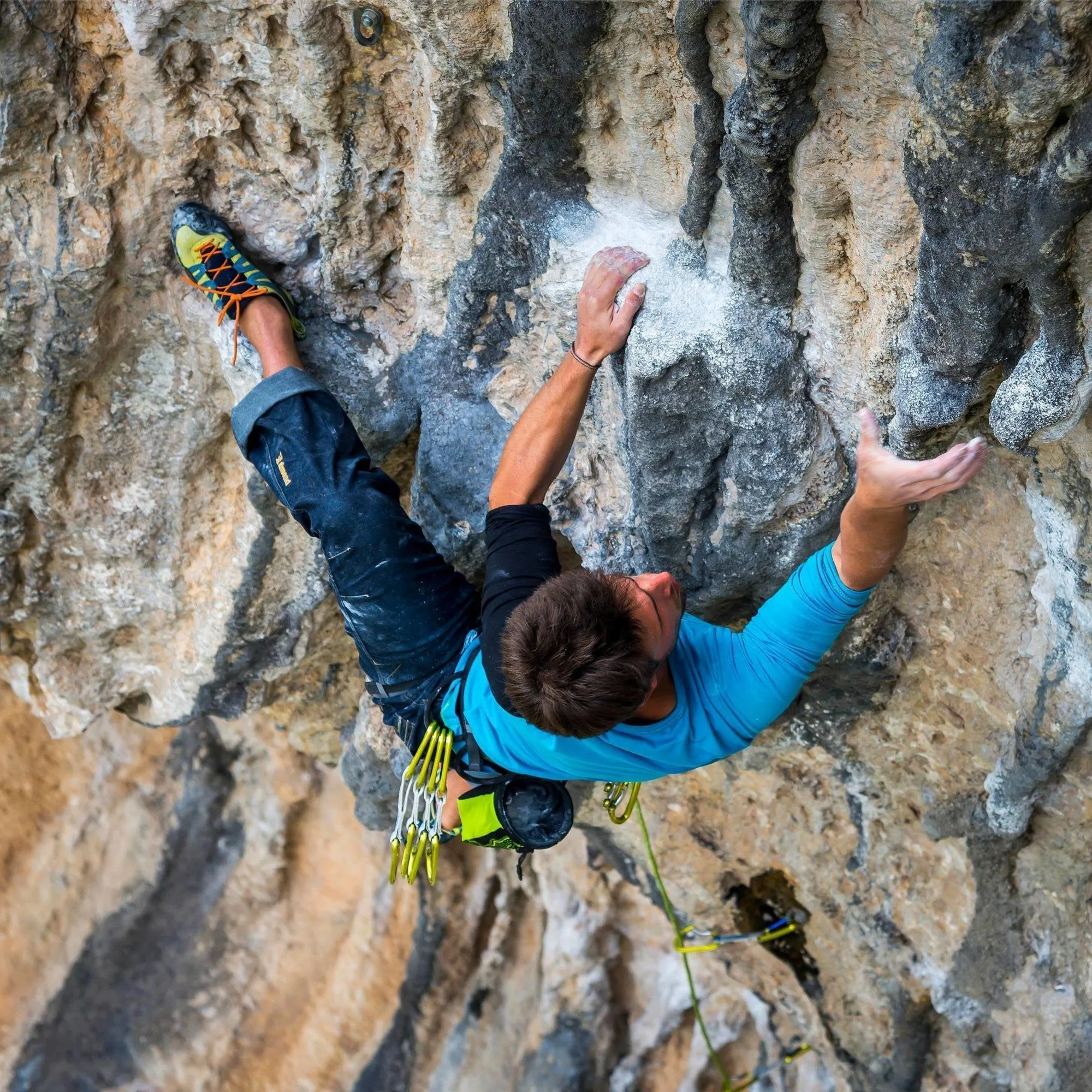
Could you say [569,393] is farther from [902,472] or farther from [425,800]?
[425,800]

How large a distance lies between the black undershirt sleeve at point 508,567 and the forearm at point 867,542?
0.48 metres

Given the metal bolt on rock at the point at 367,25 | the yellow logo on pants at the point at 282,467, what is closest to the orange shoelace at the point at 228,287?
the yellow logo on pants at the point at 282,467

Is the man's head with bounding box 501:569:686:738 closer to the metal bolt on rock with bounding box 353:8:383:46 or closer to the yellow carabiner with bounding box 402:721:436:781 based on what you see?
the yellow carabiner with bounding box 402:721:436:781

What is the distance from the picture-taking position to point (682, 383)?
1.90 meters

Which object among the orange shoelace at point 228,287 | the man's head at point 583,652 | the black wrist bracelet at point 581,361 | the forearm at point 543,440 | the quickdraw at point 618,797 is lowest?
the quickdraw at point 618,797

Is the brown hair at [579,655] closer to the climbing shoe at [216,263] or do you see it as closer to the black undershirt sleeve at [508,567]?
the black undershirt sleeve at [508,567]

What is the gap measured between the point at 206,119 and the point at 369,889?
115 inches

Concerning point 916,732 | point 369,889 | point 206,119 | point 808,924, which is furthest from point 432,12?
point 369,889

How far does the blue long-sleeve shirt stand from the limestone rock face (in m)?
0.25

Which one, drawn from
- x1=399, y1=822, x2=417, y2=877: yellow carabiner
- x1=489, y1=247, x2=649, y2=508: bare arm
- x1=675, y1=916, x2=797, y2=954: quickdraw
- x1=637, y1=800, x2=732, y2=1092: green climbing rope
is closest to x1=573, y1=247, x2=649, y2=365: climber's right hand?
x1=489, y1=247, x2=649, y2=508: bare arm

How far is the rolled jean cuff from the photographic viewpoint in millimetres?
2145

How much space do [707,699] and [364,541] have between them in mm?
661

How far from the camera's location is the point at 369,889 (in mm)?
4230

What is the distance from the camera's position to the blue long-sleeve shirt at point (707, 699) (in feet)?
5.76
